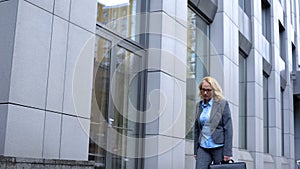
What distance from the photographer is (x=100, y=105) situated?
6.89m

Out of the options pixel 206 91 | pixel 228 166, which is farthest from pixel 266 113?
pixel 228 166

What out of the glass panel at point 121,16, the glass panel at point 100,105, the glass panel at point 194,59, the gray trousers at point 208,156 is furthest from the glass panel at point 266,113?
the glass panel at point 100,105

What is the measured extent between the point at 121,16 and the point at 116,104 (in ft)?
5.41

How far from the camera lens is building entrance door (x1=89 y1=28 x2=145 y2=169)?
6859 mm

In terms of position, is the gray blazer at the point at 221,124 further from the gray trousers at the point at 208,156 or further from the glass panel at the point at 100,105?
the glass panel at the point at 100,105

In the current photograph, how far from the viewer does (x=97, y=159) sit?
678 cm

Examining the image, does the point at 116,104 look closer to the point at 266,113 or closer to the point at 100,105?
the point at 100,105

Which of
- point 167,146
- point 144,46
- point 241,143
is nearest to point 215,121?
point 167,146

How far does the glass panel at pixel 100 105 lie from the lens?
22.0 feet

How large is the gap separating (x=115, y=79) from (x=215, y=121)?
1898mm

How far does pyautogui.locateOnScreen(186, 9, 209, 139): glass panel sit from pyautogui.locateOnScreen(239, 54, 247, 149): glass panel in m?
3.70

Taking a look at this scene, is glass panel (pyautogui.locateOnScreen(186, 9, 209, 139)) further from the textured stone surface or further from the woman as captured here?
the textured stone surface

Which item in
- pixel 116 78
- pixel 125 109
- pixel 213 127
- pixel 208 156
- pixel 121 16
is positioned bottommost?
pixel 208 156

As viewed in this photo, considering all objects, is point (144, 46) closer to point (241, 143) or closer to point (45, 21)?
point (45, 21)
